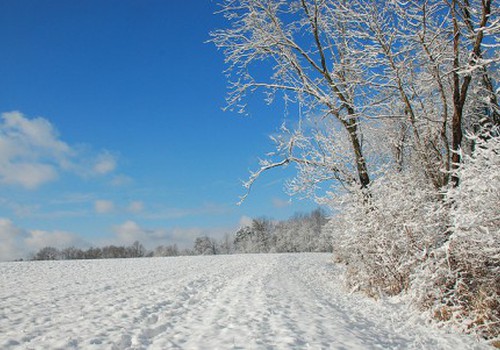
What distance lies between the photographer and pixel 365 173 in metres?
13.4

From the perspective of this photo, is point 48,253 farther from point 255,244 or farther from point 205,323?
point 205,323

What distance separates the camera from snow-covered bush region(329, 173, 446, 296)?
9.48 meters

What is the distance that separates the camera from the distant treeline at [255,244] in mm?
81125

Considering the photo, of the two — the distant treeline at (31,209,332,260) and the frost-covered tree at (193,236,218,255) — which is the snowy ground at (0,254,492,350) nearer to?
the distant treeline at (31,209,332,260)

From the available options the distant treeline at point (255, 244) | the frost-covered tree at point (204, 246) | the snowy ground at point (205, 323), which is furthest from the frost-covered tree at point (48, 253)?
the snowy ground at point (205, 323)

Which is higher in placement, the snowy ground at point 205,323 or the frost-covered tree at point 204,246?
the frost-covered tree at point 204,246

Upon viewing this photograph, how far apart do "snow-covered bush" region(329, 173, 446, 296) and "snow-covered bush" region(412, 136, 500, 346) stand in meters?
1.20

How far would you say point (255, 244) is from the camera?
86.1m

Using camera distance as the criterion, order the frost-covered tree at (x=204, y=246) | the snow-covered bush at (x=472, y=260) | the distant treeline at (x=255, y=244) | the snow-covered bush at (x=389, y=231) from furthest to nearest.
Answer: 1. the frost-covered tree at (x=204, y=246)
2. the distant treeline at (x=255, y=244)
3. the snow-covered bush at (x=389, y=231)
4. the snow-covered bush at (x=472, y=260)

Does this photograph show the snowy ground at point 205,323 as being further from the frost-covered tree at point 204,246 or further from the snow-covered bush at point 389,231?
the frost-covered tree at point 204,246

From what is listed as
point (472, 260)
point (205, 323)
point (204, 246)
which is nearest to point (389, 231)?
point (472, 260)

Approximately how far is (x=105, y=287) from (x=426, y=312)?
393 inches

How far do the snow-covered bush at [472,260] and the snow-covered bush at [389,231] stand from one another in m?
1.20

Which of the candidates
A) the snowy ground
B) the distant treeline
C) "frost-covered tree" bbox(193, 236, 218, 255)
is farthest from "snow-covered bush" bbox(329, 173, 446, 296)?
"frost-covered tree" bbox(193, 236, 218, 255)
